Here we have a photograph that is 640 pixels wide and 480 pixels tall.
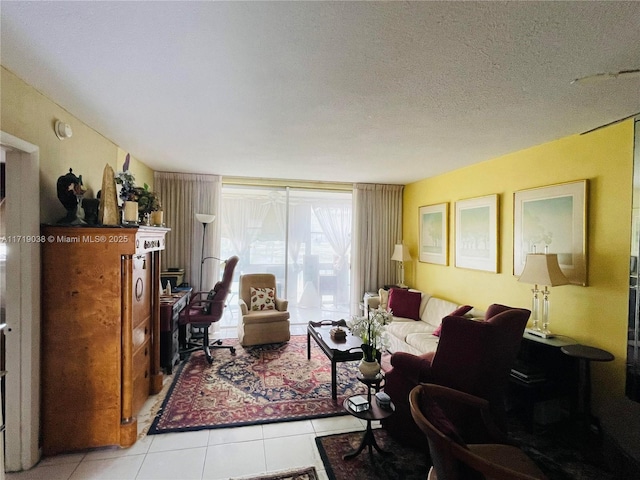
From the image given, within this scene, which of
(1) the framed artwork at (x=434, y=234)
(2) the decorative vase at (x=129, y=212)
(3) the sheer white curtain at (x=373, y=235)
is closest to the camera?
Result: (2) the decorative vase at (x=129, y=212)

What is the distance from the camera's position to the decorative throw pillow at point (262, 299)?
4.58 meters

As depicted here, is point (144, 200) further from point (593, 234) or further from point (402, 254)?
point (593, 234)

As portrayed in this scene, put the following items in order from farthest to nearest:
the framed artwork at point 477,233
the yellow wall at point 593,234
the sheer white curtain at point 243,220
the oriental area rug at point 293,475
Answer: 1. the sheer white curtain at point 243,220
2. the framed artwork at point 477,233
3. the yellow wall at point 593,234
4. the oriental area rug at point 293,475

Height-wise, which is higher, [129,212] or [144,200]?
[144,200]

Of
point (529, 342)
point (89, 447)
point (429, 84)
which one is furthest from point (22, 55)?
point (529, 342)

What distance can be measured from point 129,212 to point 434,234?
4045mm

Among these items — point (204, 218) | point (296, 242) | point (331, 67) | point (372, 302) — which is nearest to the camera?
point (331, 67)

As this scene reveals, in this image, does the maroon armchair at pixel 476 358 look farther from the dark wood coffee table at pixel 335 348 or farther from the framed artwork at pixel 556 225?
the framed artwork at pixel 556 225

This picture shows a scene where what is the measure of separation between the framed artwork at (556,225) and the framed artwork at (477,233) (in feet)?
0.90

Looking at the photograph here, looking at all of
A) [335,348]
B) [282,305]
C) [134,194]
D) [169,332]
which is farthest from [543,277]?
[169,332]

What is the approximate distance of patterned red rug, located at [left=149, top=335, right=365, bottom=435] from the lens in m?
2.61

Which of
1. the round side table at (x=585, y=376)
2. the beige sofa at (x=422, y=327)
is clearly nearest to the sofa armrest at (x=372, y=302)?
the beige sofa at (x=422, y=327)

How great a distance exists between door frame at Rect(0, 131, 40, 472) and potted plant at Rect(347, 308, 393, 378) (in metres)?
2.28

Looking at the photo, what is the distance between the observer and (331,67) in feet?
5.53
